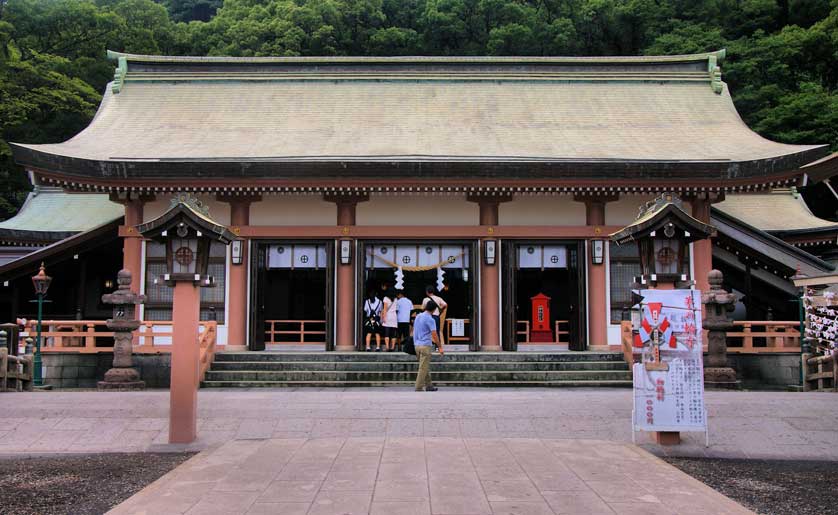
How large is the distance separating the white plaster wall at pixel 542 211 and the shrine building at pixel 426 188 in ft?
0.11

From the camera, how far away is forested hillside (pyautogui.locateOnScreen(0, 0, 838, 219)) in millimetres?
33125

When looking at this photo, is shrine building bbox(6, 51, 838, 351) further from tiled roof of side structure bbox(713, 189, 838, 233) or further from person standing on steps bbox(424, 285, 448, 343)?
tiled roof of side structure bbox(713, 189, 838, 233)

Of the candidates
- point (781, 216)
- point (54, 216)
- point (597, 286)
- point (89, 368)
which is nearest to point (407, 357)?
point (597, 286)

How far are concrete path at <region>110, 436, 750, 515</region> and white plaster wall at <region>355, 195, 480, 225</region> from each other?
841 cm

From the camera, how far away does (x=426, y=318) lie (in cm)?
1088

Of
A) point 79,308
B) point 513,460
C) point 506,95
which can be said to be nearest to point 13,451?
point 513,460

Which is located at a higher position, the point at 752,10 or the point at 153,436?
the point at 752,10

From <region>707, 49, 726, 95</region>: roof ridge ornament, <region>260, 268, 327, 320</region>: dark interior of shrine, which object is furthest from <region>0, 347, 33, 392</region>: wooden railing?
<region>707, 49, 726, 95</region>: roof ridge ornament

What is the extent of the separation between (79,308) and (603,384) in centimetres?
1394

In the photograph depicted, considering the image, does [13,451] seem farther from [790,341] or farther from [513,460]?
[790,341]

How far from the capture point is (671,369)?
7.62m

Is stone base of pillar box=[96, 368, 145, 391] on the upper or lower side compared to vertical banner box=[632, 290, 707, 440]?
lower

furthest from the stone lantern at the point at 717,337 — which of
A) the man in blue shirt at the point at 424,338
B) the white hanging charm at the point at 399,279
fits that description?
the white hanging charm at the point at 399,279

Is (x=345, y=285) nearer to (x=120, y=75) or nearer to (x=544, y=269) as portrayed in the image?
(x=544, y=269)
